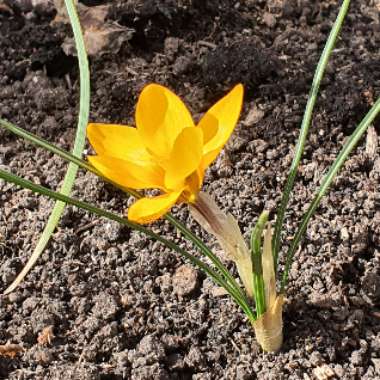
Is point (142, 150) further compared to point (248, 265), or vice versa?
point (248, 265)

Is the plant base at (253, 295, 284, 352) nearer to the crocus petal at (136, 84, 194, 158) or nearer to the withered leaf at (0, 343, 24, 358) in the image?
the crocus petal at (136, 84, 194, 158)

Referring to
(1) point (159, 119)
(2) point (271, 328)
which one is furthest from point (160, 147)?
(2) point (271, 328)

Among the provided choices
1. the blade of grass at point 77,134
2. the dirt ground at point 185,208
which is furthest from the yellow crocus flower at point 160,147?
the dirt ground at point 185,208

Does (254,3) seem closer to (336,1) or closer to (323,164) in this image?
(336,1)

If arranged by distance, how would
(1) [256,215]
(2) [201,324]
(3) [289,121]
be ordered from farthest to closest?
(3) [289,121]
(1) [256,215]
(2) [201,324]

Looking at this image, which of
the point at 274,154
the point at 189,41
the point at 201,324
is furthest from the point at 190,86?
the point at 201,324

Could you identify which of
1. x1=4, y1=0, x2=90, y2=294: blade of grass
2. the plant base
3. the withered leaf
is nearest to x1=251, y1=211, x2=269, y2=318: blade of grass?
the plant base

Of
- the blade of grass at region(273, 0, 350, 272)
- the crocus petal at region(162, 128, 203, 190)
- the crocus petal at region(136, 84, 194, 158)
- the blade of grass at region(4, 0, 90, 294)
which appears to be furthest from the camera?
the blade of grass at region(4, 0, 90, 294)
